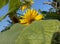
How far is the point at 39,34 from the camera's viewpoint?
0.15 meters

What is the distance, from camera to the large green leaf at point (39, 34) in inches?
5.8

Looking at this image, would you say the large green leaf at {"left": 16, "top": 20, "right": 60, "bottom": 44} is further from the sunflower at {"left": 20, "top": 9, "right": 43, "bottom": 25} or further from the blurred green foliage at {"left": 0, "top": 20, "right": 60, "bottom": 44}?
the sunflower at {"left": 20, "top": 9, "right": 43, "bottom": 25}

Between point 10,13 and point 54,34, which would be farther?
point 10,13

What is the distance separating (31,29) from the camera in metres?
0.16

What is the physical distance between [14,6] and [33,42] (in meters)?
0.17

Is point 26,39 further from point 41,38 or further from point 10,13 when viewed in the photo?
point 10,13

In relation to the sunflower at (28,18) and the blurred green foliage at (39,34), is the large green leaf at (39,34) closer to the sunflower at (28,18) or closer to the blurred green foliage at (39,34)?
the blurred green foliage at (39,34)

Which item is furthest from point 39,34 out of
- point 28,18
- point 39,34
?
point 28,18

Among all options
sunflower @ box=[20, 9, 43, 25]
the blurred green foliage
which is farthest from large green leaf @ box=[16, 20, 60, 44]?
sunflower @ box=[20, 9, 43, 25]

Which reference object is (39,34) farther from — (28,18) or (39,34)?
(28,18)

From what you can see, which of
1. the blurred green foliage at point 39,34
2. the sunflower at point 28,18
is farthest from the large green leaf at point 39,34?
the sunflower at point 28,18

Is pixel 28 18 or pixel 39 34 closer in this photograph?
pixel 39 34

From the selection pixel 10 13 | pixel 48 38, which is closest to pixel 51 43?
pixel 48 38

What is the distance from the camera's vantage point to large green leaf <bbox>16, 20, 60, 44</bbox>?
0.15 m
